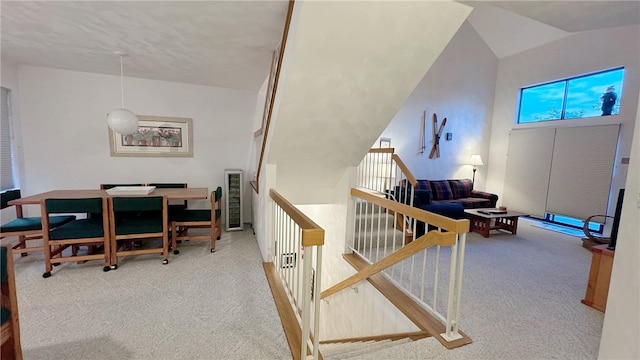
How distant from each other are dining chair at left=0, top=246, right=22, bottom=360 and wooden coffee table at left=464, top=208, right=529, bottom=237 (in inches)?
200

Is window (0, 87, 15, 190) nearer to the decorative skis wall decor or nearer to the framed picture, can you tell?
the framed picture

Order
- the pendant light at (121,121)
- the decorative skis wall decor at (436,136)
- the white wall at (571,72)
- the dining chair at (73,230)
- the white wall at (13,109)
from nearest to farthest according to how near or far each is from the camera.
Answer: the dining chair at (73,230)
the pendant light at (121,121)
the white wall at (13,109)
the white wall at (571,72)
the decorative skis wall decor at (436,136)

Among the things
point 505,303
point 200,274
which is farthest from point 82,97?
point 505,303

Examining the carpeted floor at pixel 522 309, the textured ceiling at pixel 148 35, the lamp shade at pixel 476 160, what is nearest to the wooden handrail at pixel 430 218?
the carpeted floor at pixel 522 309

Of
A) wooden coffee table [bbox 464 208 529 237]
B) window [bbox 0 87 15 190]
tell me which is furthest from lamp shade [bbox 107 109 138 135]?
wooden coffee table [bbox 464 208 529 237]

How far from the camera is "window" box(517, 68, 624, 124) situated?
15.3 ft

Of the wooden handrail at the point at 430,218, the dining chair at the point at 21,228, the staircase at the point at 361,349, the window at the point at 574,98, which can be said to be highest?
the window at the point at 574,98

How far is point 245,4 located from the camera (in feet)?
6.46

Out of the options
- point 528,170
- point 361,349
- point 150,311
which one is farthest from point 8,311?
point 528,170

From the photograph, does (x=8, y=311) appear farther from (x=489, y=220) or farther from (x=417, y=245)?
(x=489, y=220)

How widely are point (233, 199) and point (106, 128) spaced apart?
207 centimetres

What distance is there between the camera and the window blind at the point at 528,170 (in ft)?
18.0

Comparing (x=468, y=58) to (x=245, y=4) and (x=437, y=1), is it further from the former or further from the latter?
(x=245, y=4)

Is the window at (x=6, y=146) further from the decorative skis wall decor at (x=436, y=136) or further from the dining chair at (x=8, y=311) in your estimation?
the decorative skis wall decor at (x=436, y=136)
